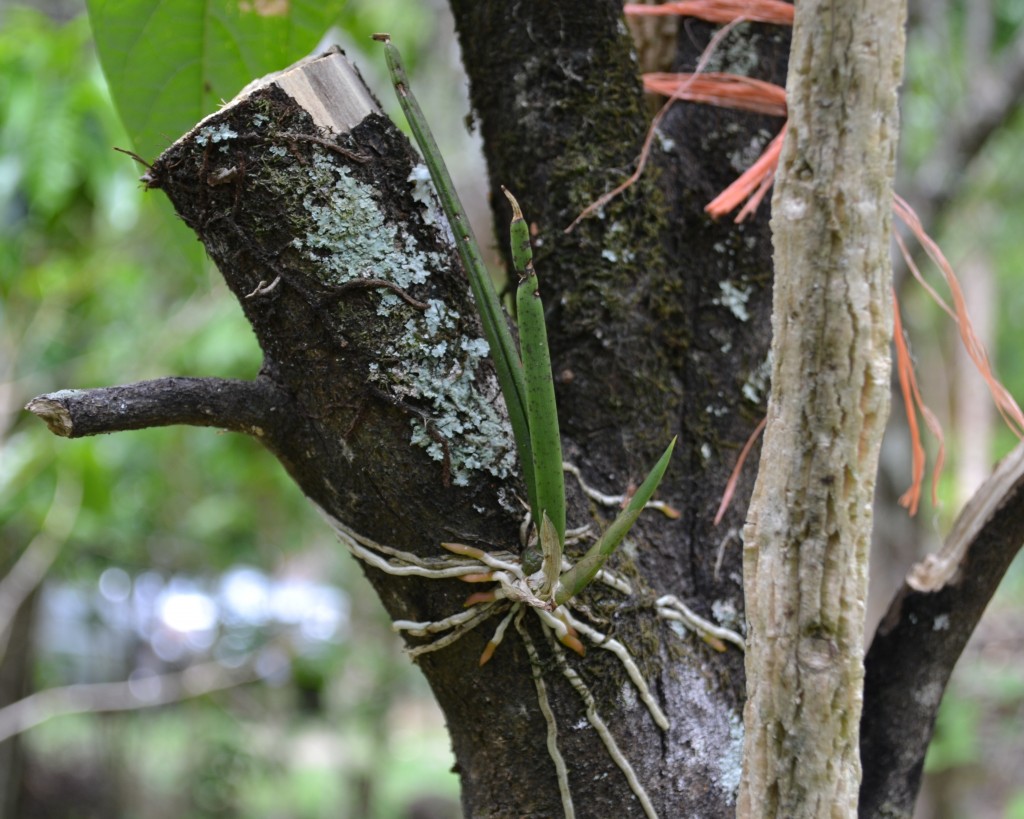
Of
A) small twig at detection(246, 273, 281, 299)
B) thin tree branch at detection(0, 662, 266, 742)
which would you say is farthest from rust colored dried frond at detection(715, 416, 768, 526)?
thin tree branch at detection(0, 662, 266, 742)

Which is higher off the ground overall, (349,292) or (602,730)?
(349,292)

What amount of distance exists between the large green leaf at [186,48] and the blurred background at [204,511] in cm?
9

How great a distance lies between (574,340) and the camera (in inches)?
29.1

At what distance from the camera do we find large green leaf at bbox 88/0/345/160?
2.58ft

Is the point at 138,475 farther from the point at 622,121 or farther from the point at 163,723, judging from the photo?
the point at 163,723

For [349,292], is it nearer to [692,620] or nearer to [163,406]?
[163,406]

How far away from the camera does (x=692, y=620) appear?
0.69m

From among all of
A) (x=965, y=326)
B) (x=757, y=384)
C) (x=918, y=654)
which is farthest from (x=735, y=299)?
(x=918, y=654)

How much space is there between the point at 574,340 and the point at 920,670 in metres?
0.35

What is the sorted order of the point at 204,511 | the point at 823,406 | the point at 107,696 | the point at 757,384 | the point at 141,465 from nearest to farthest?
the point at 823,406
the point at 757,384
the point at 107,696
the point at 141,465
the point at 204,511

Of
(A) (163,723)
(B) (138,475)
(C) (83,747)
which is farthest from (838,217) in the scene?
(A) (163,723)

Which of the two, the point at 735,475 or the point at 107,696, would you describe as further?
the point at 107,696

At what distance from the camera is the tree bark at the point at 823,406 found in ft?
1.40

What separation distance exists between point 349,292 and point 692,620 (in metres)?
0.35
